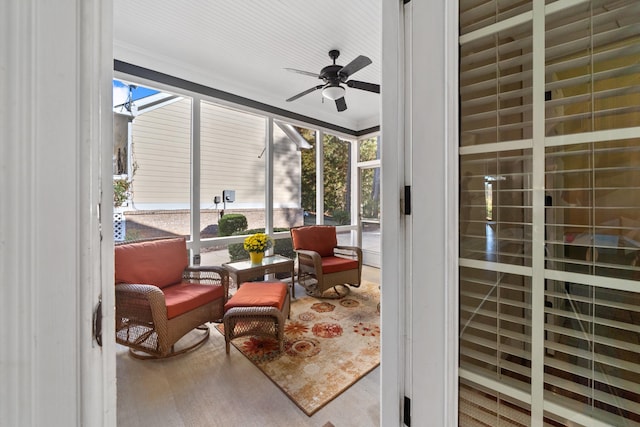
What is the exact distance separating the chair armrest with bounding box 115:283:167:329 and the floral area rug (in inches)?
30.1

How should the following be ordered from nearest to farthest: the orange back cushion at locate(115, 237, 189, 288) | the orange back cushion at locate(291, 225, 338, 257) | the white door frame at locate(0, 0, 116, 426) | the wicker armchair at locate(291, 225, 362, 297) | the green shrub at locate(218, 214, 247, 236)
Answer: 1. the white door frame at locate(0, 0, 116, 426)
2. the orange back cushion at locate(115, 237, 189, 288)
3. the wicker armchair at locate(291, 225, 362, 297)
4. the green shrub at locate(218, 214, 247, 236)
5. the orange back cushion at locate(291, 225, 338, 257)

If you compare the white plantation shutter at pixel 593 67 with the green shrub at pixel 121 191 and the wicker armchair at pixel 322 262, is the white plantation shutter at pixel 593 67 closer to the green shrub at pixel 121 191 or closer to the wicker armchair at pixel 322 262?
the wicker armchair at pixel 322 262

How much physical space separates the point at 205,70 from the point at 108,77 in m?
3.33

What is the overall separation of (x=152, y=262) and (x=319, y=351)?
1729 millimetres

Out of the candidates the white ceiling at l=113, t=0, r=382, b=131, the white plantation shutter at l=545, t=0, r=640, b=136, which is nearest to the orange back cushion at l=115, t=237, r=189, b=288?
the white ceiling at l=113, t=0, r=382, b=131

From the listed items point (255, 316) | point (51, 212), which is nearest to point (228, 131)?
point (255, 316)

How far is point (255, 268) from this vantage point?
3074 mm

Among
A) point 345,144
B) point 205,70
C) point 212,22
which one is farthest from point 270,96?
point 345,144

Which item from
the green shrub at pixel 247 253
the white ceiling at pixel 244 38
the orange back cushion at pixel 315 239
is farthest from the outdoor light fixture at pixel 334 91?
the green shrub at pixel 247 253

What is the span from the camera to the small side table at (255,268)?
2939 millimetres

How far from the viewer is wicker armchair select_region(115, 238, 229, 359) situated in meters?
2.02

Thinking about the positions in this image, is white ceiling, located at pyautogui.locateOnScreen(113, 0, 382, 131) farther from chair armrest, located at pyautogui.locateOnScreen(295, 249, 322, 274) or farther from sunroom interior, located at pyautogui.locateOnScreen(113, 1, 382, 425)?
chair armrest, located at pyautogui.locateOnScreen(295, 249, 322, 274)

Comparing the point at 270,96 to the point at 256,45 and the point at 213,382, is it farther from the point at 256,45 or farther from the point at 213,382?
the point at 213,382

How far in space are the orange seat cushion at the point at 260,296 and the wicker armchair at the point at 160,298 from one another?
246 mm
